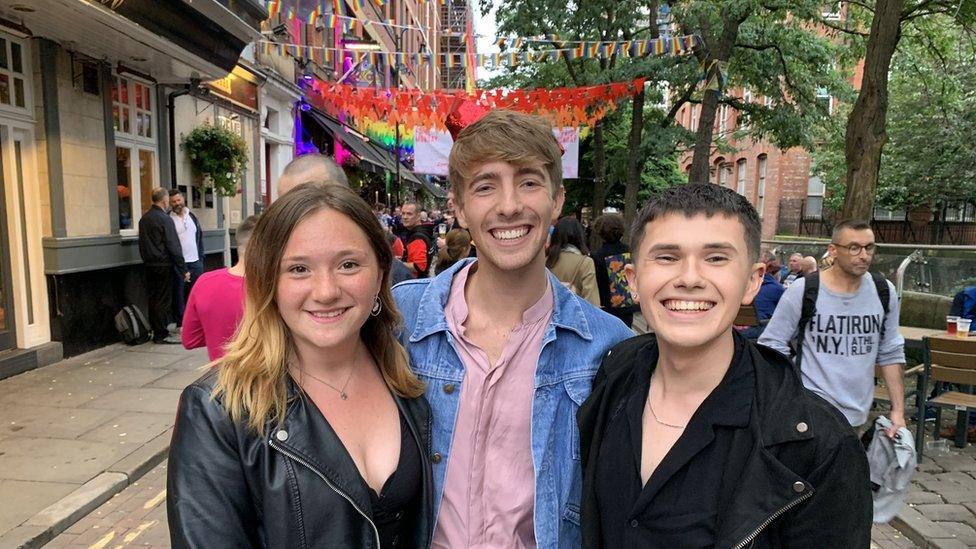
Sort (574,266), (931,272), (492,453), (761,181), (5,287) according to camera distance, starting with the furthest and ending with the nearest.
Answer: (761,181)
(931,272)
(5,287)
(574,266)
(492,453)

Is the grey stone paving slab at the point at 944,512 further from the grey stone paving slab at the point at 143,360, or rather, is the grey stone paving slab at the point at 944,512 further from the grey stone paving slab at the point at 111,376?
the grey stone paving slab at the point at 143,360

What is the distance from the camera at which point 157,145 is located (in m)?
9.04

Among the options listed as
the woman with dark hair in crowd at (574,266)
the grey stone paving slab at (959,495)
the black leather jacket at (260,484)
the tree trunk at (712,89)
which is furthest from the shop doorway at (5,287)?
the tree trunk at (712,89)

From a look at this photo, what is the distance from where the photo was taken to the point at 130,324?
7.91 metres

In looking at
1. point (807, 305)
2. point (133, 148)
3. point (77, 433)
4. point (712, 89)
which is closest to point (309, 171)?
point (807, 305)

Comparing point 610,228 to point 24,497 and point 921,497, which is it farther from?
point 24,497

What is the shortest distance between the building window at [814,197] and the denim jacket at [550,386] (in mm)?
26689

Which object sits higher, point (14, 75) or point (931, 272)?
point (14, 75)

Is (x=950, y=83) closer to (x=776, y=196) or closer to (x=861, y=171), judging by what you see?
(x=861, y=171)

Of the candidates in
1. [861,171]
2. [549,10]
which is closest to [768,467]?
[861,171]

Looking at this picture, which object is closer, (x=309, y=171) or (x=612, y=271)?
(x=309, y=171)

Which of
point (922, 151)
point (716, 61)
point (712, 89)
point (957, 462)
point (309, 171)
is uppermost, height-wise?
point (922, 151)

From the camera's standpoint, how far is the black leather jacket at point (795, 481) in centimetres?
128

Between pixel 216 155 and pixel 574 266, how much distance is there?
692 cm
